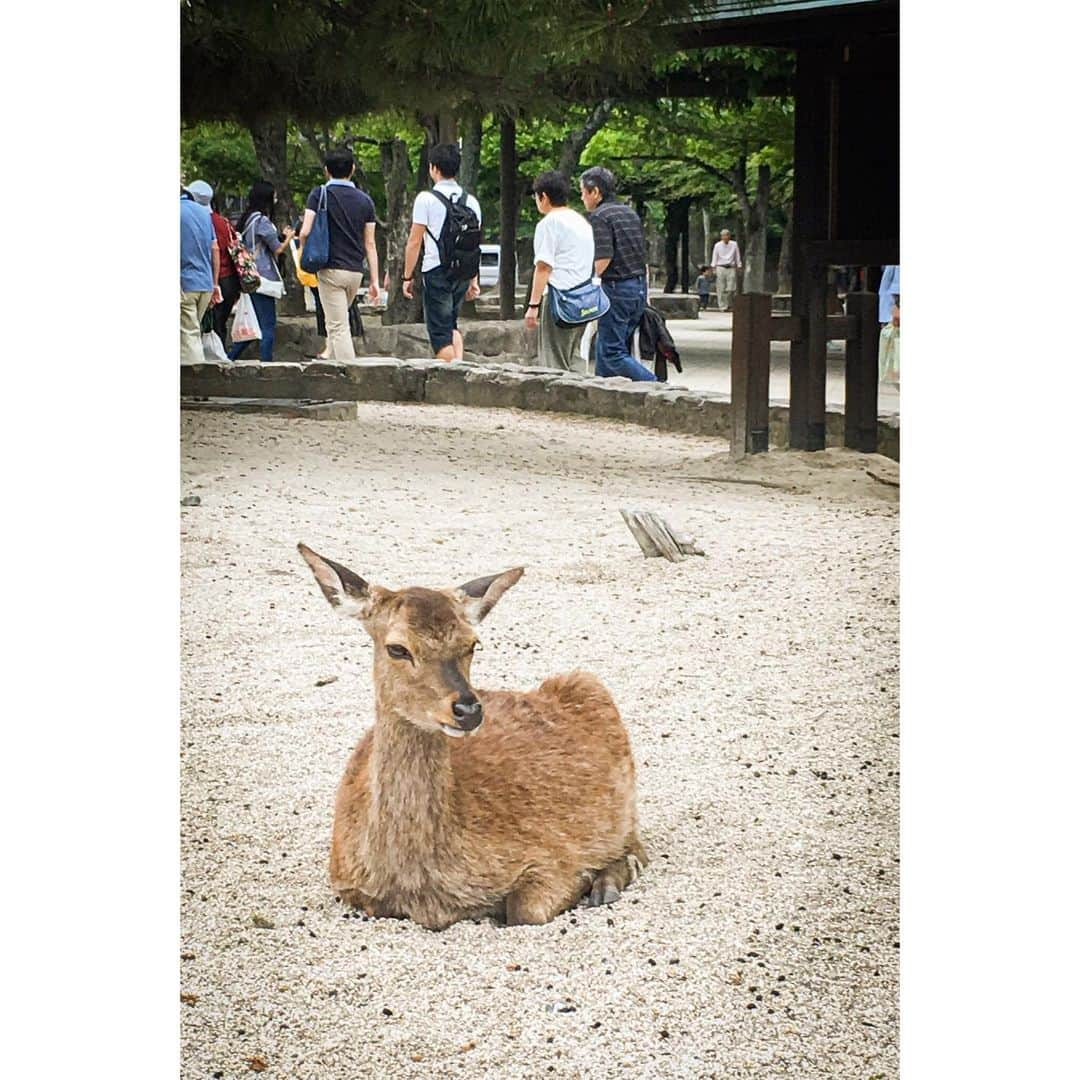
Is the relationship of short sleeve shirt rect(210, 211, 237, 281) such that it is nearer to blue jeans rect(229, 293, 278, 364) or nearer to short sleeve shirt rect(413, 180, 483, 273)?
blue jeans rect(229, 293, 278, 364)

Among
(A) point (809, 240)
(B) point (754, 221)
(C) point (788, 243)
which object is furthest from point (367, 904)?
(B) point (754, 221)

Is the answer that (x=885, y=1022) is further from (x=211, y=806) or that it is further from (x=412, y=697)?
(x=211, y=806)

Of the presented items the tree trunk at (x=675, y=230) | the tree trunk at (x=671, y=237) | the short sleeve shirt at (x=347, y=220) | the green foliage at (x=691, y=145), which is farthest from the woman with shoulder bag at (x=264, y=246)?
the tree trunk at (x=671, y=237)

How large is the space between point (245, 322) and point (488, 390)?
1.36 feet

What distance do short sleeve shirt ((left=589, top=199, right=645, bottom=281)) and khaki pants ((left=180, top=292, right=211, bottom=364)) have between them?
502mm

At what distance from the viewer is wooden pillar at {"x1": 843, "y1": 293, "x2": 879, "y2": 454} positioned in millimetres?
2357

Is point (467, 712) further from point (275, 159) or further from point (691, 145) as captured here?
point (691, 145)

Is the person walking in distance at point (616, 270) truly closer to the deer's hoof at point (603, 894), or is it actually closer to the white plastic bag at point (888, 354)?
the white plastic bag at point (888, 354)

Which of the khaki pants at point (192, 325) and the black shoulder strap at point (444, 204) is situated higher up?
the black shoulder strap at point (444, 204)

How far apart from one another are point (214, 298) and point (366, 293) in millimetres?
211

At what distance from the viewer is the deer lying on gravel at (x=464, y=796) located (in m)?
1.65

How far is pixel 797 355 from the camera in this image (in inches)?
114

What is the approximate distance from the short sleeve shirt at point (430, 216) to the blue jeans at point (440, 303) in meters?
0.01

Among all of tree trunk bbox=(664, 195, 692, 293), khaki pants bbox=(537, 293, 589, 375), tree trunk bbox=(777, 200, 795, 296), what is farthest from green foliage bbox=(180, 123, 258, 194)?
tree trunk bbox=(664, 195, 692, 293)
